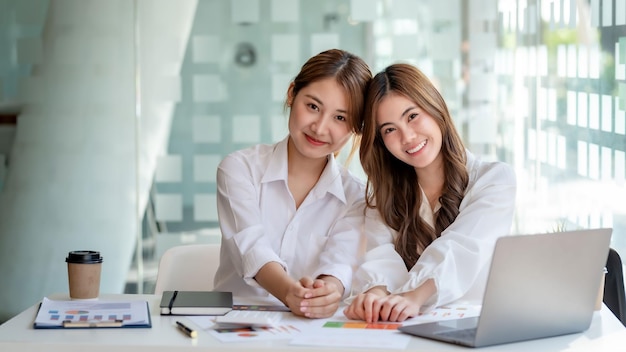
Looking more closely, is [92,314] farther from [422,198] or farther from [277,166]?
[422,198]

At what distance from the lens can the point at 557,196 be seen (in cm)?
447

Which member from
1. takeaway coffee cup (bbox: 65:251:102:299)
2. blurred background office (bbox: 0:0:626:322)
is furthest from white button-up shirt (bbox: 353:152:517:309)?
blurred background office (bbox: 0:0:626:322)

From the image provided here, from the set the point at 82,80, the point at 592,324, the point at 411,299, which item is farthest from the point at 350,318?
the point at 82,80

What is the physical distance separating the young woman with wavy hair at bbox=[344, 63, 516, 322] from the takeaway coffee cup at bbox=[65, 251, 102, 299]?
0.66 metres

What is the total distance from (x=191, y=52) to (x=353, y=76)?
6.90 ft

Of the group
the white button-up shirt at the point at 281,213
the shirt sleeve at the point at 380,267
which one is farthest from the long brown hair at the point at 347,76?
the shirt sleeve at the point at 380,267

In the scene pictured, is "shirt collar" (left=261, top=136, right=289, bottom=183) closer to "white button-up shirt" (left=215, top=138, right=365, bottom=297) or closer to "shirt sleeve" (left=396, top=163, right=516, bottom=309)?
"white button-up shirt" (left=215, top=138, right=365, bottom=297)

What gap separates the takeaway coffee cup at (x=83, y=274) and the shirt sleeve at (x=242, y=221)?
0.39m

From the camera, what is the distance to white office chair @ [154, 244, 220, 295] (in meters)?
2.77

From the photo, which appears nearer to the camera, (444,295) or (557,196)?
(444,295)

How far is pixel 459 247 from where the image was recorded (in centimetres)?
229

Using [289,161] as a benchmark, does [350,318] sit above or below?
below

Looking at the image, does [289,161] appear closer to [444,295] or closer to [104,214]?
[444,295]

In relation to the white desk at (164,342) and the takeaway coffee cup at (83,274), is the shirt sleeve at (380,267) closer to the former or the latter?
the white desk at (164,342)
